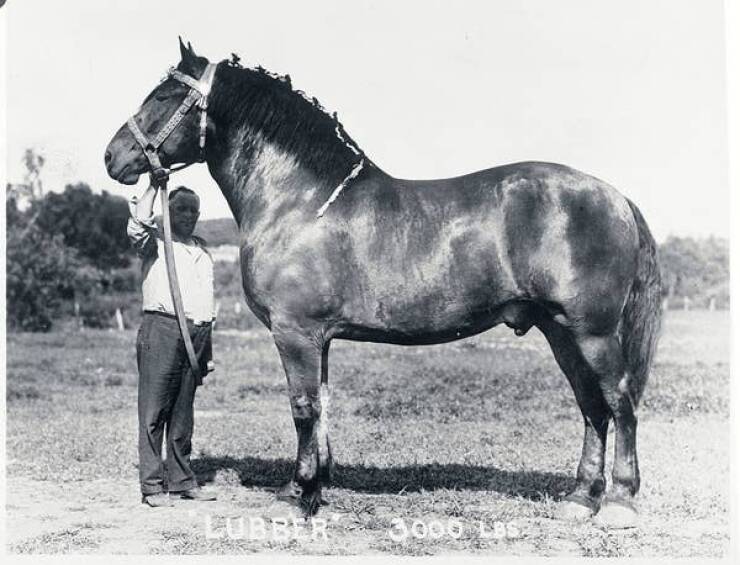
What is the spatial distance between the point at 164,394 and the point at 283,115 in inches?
84.5

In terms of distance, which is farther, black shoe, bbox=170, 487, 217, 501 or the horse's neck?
black shoe, bbox=170, 487, 217, 501

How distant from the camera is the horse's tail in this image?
182 inches

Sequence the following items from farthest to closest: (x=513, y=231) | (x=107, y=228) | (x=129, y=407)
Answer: (x=107, y=228) < (x=129, y=407) < (x=513, y=231)

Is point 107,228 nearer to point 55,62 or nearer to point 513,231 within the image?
point 55,62

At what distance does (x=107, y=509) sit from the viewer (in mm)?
5031

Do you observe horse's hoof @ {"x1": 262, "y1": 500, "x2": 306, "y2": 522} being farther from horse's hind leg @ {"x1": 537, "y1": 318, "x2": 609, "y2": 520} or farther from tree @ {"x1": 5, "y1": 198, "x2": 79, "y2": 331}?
tree @ {"x1": 5, "y1": 198, "x2": 79, "y2": 331}

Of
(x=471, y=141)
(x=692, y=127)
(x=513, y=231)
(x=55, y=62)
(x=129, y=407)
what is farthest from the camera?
(x=129, y=407)

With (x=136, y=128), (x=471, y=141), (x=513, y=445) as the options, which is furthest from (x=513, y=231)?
(x=471, y=141)

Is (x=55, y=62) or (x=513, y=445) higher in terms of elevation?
(x=55, y=62)

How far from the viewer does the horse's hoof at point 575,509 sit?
4648 millimetres

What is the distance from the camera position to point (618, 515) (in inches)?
175

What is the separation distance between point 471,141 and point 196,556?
5.63 m

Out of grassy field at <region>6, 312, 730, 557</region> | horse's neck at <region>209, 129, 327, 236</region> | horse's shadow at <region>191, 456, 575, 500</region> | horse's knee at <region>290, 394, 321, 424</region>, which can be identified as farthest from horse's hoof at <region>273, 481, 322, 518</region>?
horse's neck at <region>209, 129, 327, 236</region>

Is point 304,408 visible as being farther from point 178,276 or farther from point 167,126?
point 167,126
